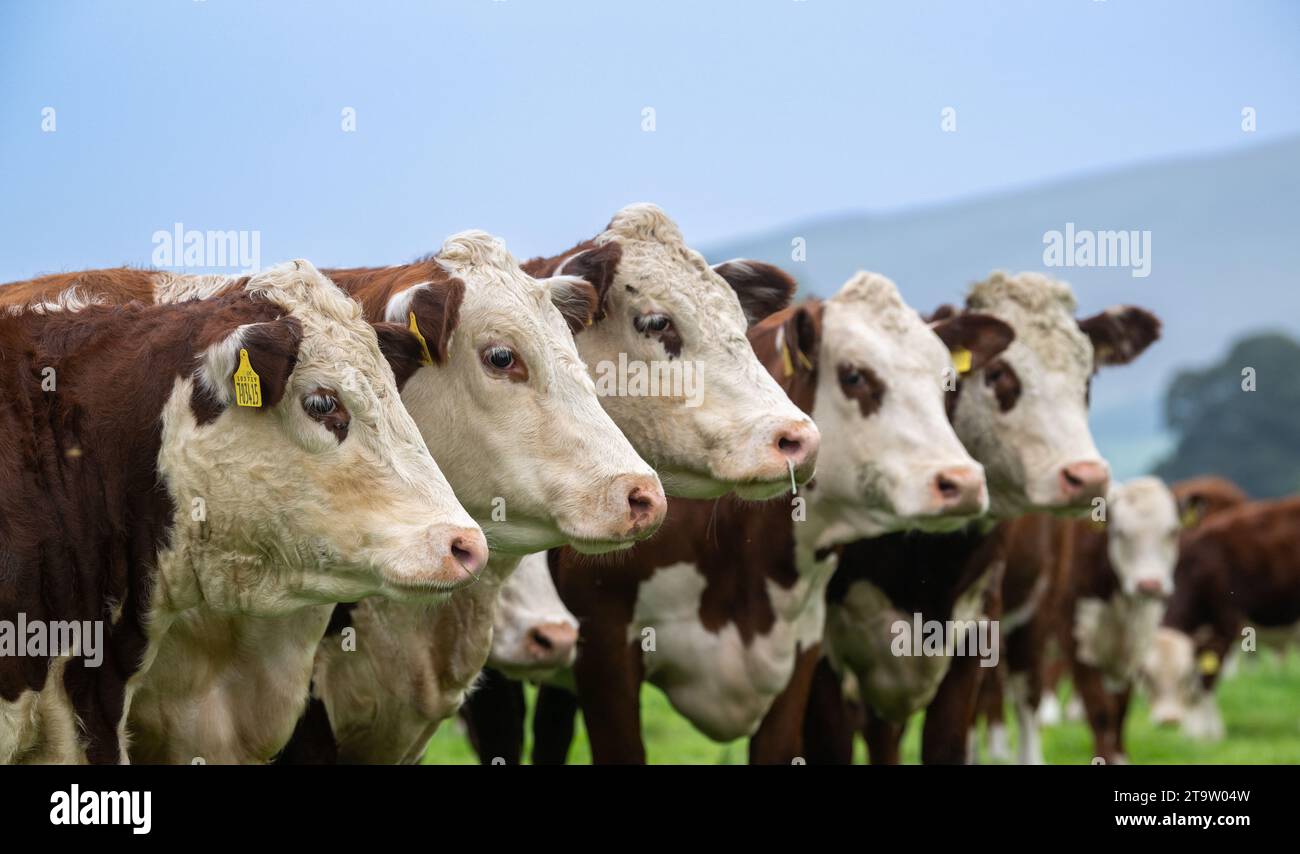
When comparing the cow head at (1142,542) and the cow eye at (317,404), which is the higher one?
the cow eye at (317,404)

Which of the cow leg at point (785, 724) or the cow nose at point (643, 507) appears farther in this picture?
the cow leg at point (785, 724)

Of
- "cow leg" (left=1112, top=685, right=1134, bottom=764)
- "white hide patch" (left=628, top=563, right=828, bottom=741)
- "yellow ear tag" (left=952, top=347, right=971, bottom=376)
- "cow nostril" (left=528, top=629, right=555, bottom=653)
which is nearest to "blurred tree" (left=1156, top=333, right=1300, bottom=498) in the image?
"cow leg" (left=1112, top=685, right=1134, bottom=764)

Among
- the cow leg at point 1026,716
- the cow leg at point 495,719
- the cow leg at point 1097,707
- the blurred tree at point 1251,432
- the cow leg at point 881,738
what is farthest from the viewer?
the blurred tree at point 1251,432

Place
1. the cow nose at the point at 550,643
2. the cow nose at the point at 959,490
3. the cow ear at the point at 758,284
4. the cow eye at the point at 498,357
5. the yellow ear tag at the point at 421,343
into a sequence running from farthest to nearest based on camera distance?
the cow nose at the point at 959,490 < the cow ear at the point at 758,284 < the cow nose at the point at 550,643 < the cow eye at the point at 498,357 < the yellow ear tag at the point at 421,343

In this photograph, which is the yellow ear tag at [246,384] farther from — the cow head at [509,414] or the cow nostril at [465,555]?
the cow head at [509,414]

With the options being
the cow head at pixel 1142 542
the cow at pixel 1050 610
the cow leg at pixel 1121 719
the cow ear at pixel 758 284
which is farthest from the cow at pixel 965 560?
the cow head at pixel 1142 542

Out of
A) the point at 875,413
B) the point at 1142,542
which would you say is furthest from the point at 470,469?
the point at 1142,542

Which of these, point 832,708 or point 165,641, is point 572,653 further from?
point 832,708

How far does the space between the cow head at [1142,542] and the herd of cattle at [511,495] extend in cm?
538

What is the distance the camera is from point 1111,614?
15.2 meters

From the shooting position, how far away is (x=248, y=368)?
4.88 meters

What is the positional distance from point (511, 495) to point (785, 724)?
2.97 metres

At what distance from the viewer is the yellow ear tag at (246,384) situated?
4.88m

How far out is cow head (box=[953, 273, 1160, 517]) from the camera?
891 centimetres
